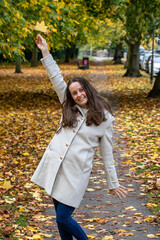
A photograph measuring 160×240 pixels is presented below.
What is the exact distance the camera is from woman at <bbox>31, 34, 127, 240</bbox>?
3182mm

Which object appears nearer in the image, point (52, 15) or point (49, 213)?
point (49, 213)

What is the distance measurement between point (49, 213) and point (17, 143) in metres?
3.72

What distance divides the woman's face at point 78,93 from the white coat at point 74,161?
0.07m

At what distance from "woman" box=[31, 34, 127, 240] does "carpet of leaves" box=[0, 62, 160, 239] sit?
4.32 ft

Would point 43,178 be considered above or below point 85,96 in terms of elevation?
below

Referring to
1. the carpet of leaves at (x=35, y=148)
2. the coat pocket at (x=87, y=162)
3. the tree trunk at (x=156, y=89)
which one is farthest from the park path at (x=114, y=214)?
the tree trunk at (x=156, y=89)

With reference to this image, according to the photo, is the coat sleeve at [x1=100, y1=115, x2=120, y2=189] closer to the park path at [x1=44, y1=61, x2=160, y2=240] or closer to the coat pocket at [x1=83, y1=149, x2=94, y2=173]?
the coat pocket at [x1=83, y1=149, x2=94, y2=173]

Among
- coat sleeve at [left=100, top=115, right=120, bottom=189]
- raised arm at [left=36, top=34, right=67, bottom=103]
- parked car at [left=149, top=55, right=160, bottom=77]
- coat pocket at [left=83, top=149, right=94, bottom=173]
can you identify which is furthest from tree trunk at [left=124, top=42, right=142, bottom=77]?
coat pocket at [left=83, top=149, right=94, bottom=173]

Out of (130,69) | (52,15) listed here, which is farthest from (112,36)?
(52,15)

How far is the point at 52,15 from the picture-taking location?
1054cm

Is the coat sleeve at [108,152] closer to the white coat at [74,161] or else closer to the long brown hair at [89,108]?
the white coat at [74,161]

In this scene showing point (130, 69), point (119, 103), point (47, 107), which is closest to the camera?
point (47, 107)

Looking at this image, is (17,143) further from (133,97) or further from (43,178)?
Answer: (133,97)

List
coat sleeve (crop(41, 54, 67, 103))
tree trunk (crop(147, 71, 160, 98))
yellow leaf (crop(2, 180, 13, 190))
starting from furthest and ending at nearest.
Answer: tree trunk (crop(147, 71, 160, 98)) → yellow leaf (crop(2, 180, 13, 190)) → coat sleeve (crop(41, 54, 67, 103))
